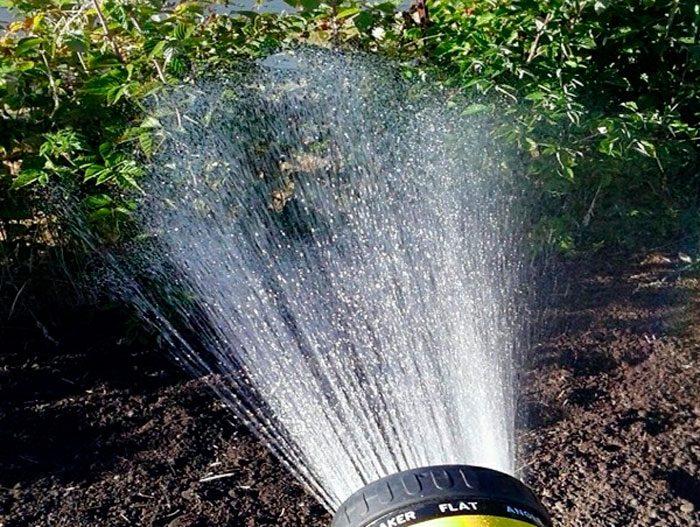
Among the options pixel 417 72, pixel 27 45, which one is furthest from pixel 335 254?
pixel 27 45

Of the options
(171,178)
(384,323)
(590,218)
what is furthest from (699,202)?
(171,178)

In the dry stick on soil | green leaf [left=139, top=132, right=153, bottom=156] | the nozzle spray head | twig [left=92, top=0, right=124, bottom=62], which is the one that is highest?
twig [left=92, top=0, right=124, bottom=62]

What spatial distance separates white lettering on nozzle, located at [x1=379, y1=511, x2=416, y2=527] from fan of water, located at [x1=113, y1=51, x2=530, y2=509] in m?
0.87

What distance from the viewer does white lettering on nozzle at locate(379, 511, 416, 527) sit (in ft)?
4.95

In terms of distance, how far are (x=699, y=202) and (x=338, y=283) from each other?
1607mm

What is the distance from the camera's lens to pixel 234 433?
2537mm

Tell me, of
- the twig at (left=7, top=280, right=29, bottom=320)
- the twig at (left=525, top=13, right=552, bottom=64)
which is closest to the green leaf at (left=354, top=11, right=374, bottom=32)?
the twig at (left=525, top=13, right=552, bottom=64)

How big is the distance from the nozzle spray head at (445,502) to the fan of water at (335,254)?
796 millimetres

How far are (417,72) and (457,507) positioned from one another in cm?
190

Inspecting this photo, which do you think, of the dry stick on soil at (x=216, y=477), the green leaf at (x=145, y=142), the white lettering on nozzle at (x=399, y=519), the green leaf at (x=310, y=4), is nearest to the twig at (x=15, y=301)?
the green leaf at (x=145, y=142)

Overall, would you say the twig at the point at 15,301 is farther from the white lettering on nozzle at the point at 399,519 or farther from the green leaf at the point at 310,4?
the white lettering on nozzle at the point at 399,519

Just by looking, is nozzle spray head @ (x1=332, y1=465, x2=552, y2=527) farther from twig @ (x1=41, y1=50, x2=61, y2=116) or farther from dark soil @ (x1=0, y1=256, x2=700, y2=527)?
twig @ (x1=41, y1=50, x2=61, y2=116)

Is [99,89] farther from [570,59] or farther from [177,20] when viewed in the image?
[570,59]

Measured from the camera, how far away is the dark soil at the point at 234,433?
225 cm
